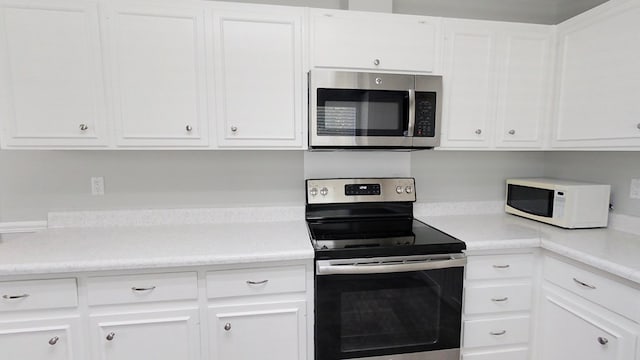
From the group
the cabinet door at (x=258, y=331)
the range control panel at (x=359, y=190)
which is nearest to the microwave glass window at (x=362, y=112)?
the range control panel at (x=359, y=190)

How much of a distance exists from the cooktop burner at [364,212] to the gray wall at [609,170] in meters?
1.13

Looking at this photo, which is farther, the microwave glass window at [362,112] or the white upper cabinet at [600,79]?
the microwave glass window at [362,112]

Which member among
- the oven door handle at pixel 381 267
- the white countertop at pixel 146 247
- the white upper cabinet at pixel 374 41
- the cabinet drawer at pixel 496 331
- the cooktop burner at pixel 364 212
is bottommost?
the cabinet drawer at pixel 496 331

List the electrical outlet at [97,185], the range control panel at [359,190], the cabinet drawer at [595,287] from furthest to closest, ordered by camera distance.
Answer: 1. the range control panel at [359,190]
2. the electrical outlet at [97,185]
3. the cabinet drawer at [595,287]

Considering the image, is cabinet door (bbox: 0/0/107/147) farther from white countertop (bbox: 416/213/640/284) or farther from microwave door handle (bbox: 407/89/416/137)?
white countertop (bbox: 416/213/640/284)

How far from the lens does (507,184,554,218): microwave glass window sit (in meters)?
2.01

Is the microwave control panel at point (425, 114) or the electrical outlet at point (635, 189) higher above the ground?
the microwave control panel at point (425, 114)

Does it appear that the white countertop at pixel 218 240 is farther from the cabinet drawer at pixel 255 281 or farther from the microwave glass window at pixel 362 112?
the microwave glass window at pixel 362 112

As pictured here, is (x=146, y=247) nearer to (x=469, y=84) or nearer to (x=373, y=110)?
(x=373, y=110)

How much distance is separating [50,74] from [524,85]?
2689mm

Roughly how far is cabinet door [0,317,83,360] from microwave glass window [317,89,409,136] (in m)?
1.52

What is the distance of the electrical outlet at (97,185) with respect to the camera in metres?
1.99

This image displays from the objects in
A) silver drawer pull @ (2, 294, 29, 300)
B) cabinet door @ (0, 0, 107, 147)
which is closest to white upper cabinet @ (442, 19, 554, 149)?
cabinet door @ (0, 0, 107, 147)

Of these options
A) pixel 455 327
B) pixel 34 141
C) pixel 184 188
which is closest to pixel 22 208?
pixel 34 141
